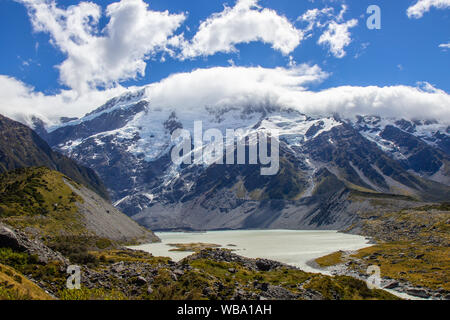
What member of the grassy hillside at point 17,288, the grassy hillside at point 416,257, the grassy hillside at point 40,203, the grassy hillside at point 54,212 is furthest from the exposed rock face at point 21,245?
the grassy hillside at point 40,203

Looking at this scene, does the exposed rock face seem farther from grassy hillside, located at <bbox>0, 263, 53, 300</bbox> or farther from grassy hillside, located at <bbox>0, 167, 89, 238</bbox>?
grassy hillside, located at <bbox>0, 167, 89, 238</bbox>

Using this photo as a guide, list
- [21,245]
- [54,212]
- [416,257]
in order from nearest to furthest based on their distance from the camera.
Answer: [21,245] → [416,257] → [54,212]

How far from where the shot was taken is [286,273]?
73.7 m

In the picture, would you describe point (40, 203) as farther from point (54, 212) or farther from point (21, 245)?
point (21, 245)

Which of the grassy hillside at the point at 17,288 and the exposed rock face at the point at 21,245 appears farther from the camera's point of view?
the exposed rock face at the point at 21,245

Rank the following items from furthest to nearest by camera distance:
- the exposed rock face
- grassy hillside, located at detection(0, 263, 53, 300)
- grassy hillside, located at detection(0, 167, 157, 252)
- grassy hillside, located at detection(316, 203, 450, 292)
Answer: grassy hillside, located at detection(0, 167, 157, 252) → grassy hillside, located at detection(316, 203, 450, 292) → the exposed rock face → grassy hillside, located at detection(0, 263, 53, 300)

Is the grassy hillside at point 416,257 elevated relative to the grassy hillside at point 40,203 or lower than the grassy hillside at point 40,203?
lower

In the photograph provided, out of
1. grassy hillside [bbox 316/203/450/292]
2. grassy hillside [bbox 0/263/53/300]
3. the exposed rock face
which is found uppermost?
the exposed rock face

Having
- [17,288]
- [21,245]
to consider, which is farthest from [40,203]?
[17,288]

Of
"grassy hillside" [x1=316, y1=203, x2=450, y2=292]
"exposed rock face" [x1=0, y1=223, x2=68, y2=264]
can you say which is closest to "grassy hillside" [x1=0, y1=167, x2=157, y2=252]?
"exposed rock face" [x1=0, y1=223, x2=68, y2=264]

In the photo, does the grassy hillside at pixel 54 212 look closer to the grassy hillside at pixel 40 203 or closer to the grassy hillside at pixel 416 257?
the grassy hillside at pixel 40 203
